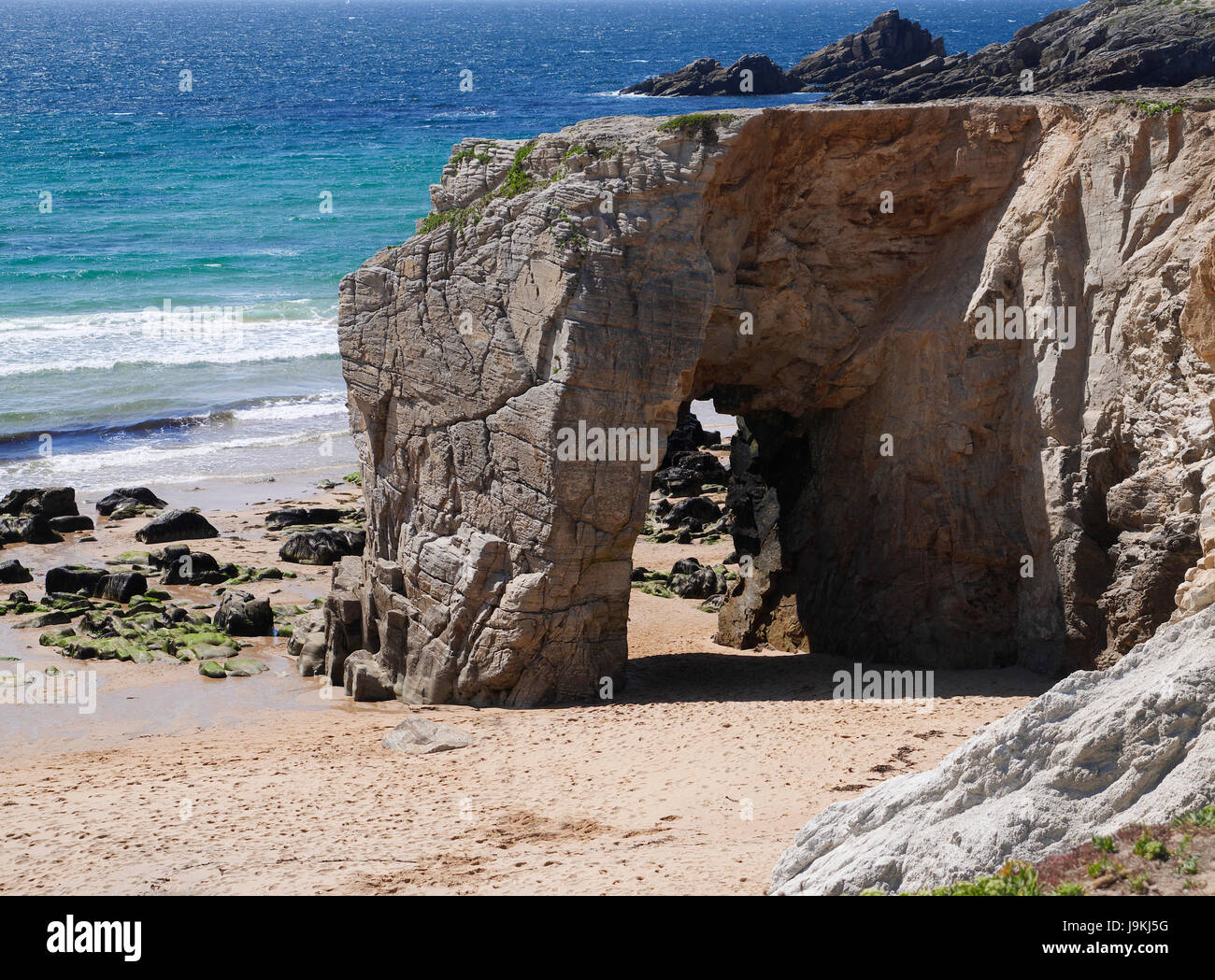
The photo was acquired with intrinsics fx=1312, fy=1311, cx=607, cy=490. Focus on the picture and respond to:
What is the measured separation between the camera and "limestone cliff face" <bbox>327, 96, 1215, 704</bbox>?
45.1ft

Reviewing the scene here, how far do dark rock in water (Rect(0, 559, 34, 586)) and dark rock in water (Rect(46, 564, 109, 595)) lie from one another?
25.4 inches

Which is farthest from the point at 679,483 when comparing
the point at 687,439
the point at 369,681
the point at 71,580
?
the point at 71,580

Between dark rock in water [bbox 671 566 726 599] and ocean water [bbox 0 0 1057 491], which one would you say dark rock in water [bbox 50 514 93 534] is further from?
dark rock in water [bbox 671 566 726 599]

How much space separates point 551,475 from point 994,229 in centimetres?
597

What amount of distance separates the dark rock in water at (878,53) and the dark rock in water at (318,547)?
7269cm

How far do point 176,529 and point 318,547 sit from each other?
298 cm

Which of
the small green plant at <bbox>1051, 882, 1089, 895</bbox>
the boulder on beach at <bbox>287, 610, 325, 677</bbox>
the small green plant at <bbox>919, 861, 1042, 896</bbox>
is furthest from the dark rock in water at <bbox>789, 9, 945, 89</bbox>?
the small green plant at <bbox>1051, 882, 1089, 895</bbox>

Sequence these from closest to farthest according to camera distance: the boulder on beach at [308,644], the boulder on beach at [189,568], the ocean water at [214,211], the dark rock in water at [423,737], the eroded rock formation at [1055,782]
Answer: the eroded rock formation at [1055,782] < the dark rock in water at [423,737] < the boulder on beach at [308,644] < the boulder on beach at [189,568] < the ocean water at [214,211]

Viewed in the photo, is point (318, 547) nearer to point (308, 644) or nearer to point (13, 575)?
point (13, 575)

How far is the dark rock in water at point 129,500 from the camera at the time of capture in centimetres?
2592

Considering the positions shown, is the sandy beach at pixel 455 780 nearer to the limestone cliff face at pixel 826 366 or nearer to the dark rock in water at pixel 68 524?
the limestone cliff face at pixel 826 366

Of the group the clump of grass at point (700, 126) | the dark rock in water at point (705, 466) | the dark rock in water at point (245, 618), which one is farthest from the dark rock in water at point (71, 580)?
the clump of grass at point (700, 126)

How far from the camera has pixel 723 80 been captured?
9319 centimetres

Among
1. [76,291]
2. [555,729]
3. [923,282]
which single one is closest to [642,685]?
[555,729]
